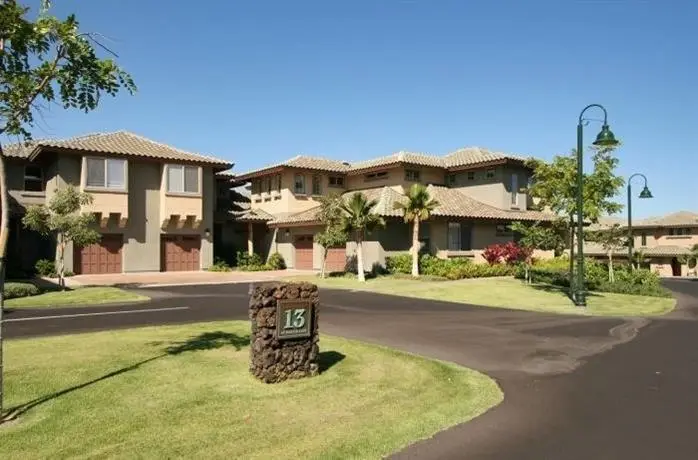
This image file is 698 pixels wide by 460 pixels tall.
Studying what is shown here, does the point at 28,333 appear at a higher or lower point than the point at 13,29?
lower

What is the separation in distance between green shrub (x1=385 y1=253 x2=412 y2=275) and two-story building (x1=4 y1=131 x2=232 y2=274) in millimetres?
12258

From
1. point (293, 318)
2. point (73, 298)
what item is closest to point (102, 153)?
point (73, 298)

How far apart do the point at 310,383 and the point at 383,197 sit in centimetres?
2643

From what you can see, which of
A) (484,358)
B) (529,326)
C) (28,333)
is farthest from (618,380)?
(28,333)

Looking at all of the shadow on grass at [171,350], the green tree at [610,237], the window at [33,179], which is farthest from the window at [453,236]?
the window at [33,179]

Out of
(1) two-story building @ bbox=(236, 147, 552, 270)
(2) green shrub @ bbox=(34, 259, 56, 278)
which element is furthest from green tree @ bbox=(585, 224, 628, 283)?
(2) green shrub @ bbox=(34, 259, 56, 278)

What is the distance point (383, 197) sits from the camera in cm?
3381

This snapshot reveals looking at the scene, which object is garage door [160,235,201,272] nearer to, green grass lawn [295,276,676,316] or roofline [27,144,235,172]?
roofline [27,144,235,172]

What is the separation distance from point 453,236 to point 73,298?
898 inches

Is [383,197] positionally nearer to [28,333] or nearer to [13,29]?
[28,333]

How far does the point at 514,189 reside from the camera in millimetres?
37594

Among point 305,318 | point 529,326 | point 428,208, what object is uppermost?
point 428,208

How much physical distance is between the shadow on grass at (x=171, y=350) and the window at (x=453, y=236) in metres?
24.0

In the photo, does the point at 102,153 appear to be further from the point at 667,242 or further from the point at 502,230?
the point at 667,242
